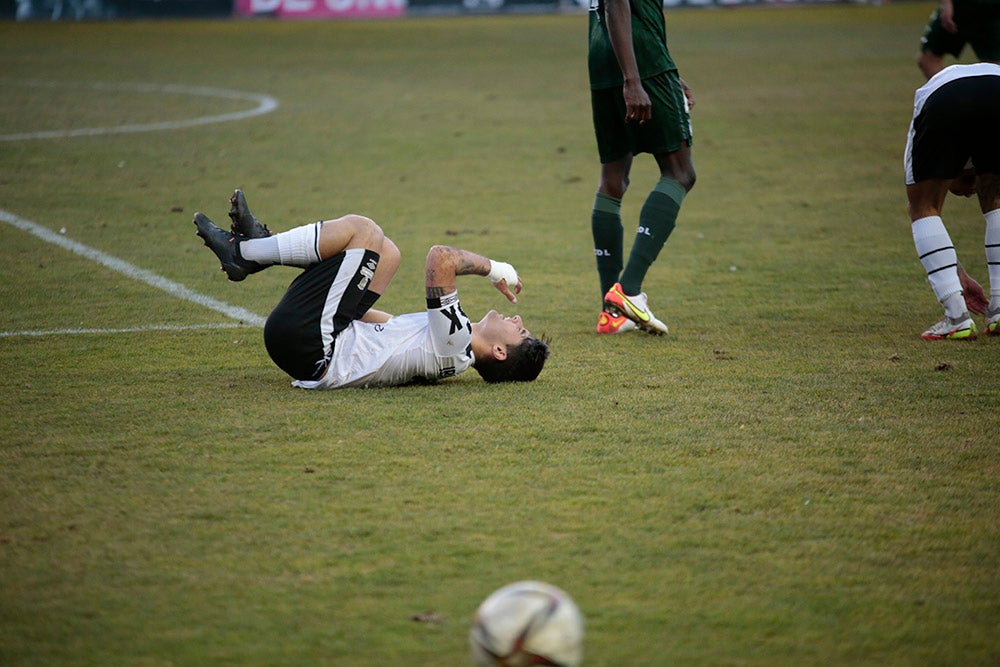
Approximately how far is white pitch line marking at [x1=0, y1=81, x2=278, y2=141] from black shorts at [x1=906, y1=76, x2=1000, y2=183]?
425 inches

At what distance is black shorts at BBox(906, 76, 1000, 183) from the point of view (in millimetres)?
6465

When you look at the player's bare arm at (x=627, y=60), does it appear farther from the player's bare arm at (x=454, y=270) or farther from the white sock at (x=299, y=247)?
the white sock at (x=299, y=247)

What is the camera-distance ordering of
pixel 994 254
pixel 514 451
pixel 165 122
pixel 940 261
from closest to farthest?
pixel 514 451 → pixel 940 261 → pixel 994 254 → pixel 165 122

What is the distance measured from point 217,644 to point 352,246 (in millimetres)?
2716

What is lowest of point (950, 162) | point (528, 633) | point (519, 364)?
point (519, 364)

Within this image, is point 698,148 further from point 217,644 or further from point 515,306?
point 217,644

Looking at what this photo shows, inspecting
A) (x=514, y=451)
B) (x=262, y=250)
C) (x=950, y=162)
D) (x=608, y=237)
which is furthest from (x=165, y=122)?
(x=514, y=451)

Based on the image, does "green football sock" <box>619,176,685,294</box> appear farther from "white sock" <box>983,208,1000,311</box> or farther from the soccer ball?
the soccer ball

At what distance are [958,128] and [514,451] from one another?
327cm

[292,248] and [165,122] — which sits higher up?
[292,248]

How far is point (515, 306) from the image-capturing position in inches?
297

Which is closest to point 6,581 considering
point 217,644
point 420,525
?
point 217,644

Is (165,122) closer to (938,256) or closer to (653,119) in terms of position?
(653,119)

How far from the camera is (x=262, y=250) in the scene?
18.7 feet
